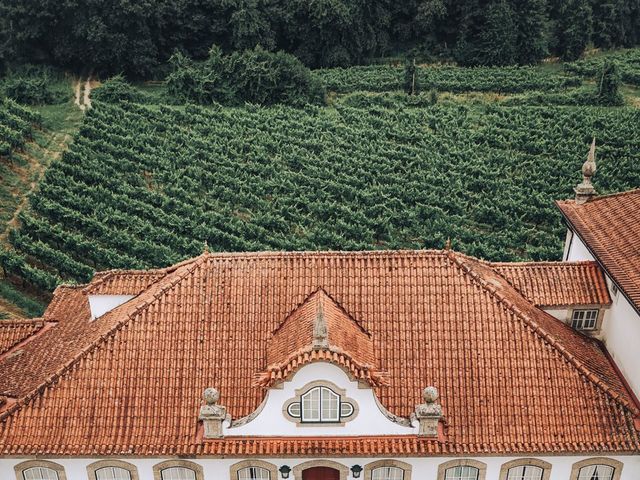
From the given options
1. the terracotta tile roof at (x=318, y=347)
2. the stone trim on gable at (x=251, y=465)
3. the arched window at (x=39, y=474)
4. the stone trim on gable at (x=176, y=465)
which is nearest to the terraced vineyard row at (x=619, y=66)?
the terracotta tile roof at (x=318, y=347)

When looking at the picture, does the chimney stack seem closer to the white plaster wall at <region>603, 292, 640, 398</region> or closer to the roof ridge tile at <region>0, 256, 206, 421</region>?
the white plaster wall at <region>603, 292, 640, 398</region>

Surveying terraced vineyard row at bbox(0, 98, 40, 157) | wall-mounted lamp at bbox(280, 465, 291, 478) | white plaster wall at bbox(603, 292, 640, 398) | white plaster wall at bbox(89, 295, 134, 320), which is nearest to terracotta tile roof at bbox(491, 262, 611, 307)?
white plaster wall at bbox(603, 292, 640, 398)

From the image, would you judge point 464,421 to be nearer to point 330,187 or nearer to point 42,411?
point 42,411

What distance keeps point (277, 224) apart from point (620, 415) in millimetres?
32331

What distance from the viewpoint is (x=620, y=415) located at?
22078 millimetres

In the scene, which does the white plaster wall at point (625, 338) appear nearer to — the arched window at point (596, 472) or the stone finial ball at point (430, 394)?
the arched window at point (596, 472)

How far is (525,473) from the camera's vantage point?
2283 cm

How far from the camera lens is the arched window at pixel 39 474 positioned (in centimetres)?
2286

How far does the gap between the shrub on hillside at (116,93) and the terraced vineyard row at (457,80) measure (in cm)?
2158

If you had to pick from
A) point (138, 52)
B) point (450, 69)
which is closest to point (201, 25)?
point (138, 52)

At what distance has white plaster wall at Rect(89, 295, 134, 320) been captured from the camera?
2700 centimetres

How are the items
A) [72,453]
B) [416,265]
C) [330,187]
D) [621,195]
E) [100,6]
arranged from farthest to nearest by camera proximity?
[100,6], [330,187], [621,195], [416,265], [72,453]

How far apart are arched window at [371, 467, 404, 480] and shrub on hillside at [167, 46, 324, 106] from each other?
5520 centimetres

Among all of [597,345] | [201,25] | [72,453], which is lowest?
[72,453]
